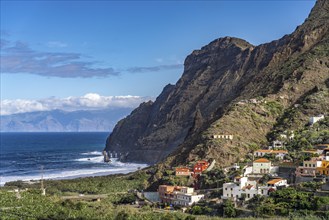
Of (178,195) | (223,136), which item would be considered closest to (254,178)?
(178,195)

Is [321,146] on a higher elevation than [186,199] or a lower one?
higher

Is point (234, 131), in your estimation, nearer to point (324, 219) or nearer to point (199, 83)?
point (324, 219)

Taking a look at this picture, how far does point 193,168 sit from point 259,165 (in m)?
13.6

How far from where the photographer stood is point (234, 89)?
158m

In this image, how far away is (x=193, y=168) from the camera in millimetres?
85062

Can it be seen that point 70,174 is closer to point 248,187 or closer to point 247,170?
point 247,170

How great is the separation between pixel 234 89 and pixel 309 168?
91138 millimetres

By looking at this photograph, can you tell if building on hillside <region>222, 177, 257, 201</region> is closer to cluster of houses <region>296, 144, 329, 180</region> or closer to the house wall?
cluster of houses <region>296, 144, 329, 180</region>

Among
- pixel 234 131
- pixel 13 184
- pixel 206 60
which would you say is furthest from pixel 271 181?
pixel 206 60

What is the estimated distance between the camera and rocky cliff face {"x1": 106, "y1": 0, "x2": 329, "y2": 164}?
102625 mm

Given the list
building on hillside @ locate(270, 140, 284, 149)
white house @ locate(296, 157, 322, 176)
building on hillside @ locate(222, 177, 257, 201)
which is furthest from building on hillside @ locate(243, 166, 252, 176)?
building on hillside @ locate(270, 140, 284, 149)

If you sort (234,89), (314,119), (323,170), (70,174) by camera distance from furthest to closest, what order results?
(234,89)
(70,174)
(314,119)
(323,170)

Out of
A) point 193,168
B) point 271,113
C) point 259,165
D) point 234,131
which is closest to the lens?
point 259,165

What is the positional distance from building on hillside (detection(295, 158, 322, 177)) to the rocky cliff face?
821 inches
